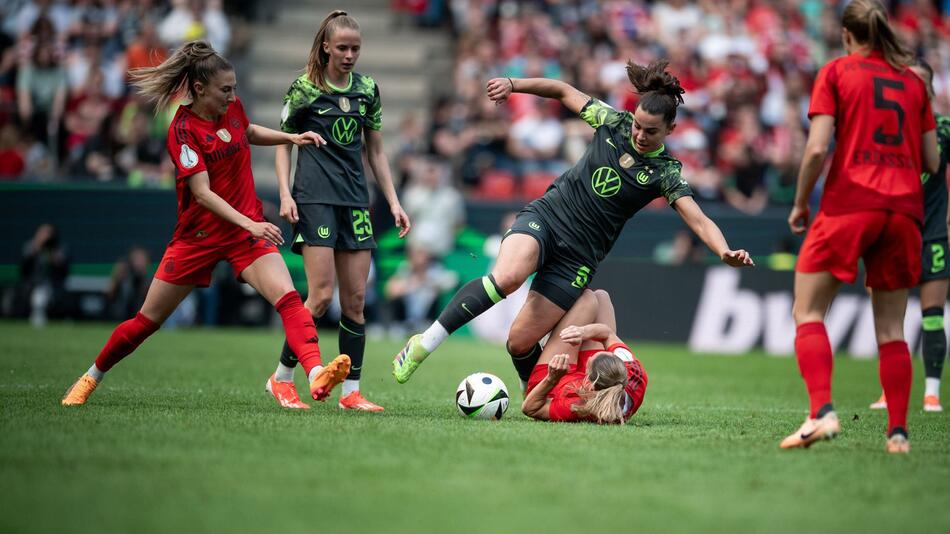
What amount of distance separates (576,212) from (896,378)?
251cm

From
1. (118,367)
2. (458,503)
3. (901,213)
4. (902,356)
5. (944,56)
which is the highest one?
(944,56)

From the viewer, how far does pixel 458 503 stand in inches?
186

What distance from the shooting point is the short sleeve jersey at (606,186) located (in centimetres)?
778

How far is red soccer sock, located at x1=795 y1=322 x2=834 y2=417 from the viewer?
20.4ft

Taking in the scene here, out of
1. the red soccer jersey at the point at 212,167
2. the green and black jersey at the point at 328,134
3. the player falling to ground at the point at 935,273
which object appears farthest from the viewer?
the player falling to ground at the point at 935,273

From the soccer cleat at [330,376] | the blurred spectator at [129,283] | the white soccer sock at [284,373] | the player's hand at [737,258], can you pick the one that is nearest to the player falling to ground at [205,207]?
the soccer cleat at [330,376]

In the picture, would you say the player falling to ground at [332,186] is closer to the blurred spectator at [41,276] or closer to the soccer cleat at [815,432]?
the soccer cleat at [815,432]

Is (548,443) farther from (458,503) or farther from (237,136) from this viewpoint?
(237,136)

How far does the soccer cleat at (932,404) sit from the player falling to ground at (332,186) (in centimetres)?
463

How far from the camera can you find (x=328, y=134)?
804cm

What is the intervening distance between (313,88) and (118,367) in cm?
435

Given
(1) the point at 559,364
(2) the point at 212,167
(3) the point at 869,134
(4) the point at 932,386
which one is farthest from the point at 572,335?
(4) the point at 932,386

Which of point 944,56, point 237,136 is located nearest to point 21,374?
point 237,136

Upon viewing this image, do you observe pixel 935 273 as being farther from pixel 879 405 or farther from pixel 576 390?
pixel 576 390
